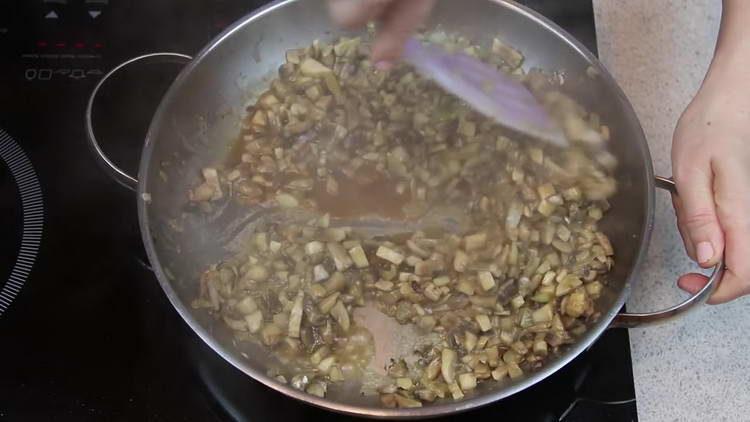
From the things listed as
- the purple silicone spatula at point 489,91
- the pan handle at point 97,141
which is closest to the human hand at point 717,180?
the purple silicone spatula at point 489,91

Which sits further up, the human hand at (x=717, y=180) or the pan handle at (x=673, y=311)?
the human hand at (x=717, y=180)

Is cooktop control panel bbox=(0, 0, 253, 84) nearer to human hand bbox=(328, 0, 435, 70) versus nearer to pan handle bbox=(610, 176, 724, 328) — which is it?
human hand bbox=(328, 0, 435, 70)

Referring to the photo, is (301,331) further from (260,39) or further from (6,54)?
(6,54)

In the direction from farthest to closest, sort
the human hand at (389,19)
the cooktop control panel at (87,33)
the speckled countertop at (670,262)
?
the cooktop control panel at (87,33), the speckled countertop at (670,262), the human hand at (389,19)

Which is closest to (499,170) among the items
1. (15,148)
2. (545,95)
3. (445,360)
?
(545,95)

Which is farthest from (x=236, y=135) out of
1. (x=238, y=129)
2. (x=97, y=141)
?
(x=97, y=141)

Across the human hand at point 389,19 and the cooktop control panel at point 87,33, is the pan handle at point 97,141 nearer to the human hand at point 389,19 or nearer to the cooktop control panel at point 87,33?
the cooktop control panel at point 87,33
